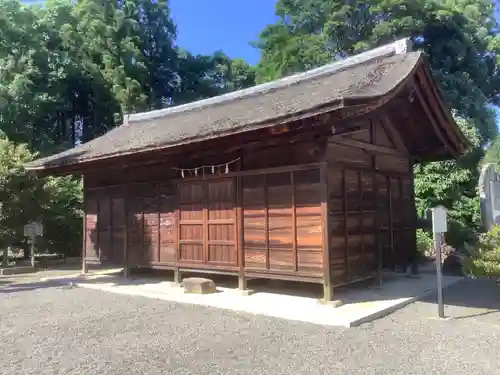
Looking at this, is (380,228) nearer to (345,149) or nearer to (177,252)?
(345,149)

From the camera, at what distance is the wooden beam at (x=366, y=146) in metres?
6.78

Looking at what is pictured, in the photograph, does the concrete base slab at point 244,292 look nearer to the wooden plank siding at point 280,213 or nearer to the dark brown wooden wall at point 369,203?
the wooden plank siding at point 280,213

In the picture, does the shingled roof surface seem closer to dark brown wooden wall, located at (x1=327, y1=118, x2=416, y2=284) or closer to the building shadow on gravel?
dark brown wooden wall, located at (x1=327, y1=118, x2=416, y2=284)

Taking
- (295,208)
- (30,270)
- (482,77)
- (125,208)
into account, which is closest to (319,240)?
(295,208)

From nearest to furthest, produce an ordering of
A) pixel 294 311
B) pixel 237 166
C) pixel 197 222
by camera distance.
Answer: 1. pixel 294 311
2. pixel 237 166
3. pixel 197 222

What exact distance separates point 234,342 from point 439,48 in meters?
16.5

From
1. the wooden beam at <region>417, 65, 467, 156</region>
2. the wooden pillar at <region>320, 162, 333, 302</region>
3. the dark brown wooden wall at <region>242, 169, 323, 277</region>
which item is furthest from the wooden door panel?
the wooden beam at <region>417, 65, 467, 156</region>

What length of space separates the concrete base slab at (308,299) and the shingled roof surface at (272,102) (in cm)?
255

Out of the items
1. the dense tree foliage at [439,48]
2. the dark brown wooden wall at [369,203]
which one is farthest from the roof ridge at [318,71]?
the dense tree foliage at [439,48]

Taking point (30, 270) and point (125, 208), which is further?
point (30, 270)

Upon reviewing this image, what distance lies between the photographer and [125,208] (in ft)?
30.9

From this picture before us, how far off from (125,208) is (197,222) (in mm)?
2180

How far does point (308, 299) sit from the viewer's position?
6.75 metres

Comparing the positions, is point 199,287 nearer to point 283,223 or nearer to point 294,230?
point 283,223
